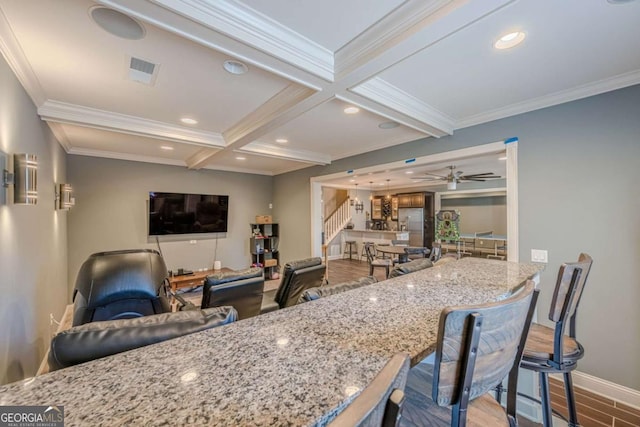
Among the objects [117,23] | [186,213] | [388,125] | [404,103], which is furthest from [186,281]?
[404,103]

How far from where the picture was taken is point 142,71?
2086 millimetres

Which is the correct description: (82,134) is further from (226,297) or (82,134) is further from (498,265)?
(498,265)

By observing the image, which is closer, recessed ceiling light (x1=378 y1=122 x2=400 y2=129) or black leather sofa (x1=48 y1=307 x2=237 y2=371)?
black leather sofa (x1=48 y1=307 x2=237 y2=371)

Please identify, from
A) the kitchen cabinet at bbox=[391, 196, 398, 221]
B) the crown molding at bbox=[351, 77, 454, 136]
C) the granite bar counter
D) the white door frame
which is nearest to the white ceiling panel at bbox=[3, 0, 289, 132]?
the crown molding at bbox=[351, 77, 454, 136]

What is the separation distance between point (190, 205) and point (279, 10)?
186 inches

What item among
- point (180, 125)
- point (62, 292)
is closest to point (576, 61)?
point (180, 125)

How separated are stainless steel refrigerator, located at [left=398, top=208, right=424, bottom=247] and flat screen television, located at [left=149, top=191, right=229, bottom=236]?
6.66m

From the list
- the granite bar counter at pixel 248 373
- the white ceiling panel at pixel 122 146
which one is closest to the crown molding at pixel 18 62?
the white ceiling panel at pixel 122 146

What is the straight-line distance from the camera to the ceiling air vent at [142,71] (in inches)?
77.9

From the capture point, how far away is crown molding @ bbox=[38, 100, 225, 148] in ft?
8.82

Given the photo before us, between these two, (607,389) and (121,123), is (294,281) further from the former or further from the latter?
(607,389)

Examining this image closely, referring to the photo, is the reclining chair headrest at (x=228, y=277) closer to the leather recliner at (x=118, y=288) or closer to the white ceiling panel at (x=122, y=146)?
the leather recliner at (x=118, y=288)

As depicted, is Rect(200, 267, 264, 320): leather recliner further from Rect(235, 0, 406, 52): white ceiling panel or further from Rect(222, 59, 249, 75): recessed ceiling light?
Rect(235, 0, 406, 52): white ceiling panel

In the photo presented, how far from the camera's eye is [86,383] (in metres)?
0.69
